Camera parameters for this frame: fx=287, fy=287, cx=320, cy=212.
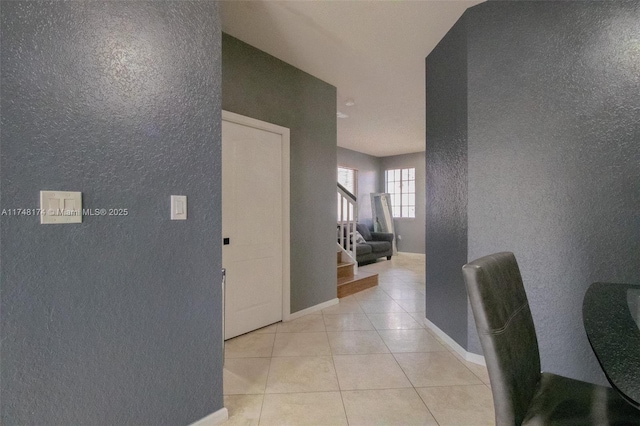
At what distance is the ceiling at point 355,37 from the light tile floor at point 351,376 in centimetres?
263

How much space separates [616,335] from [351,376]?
1493mm

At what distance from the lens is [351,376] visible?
1.97 meters

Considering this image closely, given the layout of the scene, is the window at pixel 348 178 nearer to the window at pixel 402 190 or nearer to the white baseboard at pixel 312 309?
the window at pixel 402 190

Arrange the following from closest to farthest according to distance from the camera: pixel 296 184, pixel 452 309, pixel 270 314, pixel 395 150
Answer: pixel 452 309 → pixel 270 314 → pixel 296 184 → pixel 395 150

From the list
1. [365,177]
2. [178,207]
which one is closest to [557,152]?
[178,207]

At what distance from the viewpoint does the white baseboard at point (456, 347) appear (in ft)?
6.97

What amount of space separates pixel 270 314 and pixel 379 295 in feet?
5.68

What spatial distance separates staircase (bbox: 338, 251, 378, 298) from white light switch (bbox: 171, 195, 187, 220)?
9.12 feet

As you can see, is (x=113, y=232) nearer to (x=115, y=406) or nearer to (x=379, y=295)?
(x=115, y=406)

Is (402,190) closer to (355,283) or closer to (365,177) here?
(365,177)

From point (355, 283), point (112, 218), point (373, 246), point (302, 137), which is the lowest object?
point (355, 283)

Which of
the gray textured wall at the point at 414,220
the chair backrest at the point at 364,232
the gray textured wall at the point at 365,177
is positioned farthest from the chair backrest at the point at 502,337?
the gray textured wall at the point at 414,220

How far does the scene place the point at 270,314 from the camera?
2877 mm

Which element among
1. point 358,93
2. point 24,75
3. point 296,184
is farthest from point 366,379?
point 358,93
